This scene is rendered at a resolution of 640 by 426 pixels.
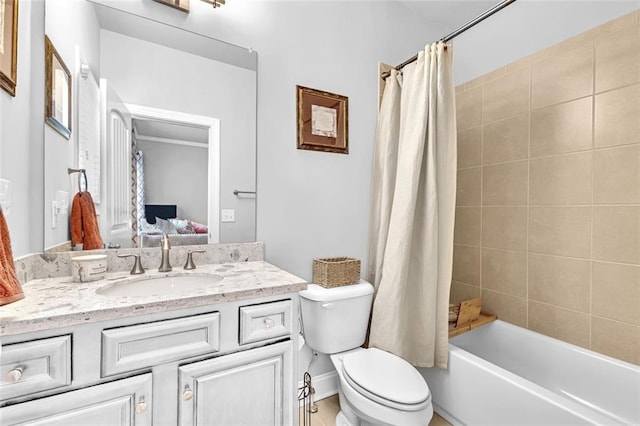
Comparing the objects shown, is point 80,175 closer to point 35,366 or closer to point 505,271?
point 35,366

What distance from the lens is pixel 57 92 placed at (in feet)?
3.95

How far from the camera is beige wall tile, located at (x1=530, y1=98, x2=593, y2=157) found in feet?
5.33

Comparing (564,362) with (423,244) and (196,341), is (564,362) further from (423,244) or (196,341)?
(196,341)

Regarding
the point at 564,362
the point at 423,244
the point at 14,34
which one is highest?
the point at 14,34

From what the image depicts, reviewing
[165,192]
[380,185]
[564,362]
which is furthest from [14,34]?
[564,362]

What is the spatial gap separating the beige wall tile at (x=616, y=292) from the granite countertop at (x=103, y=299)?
1.59 meters

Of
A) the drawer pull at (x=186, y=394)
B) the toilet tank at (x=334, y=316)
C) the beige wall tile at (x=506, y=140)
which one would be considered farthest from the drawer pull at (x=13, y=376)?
the beige wall tile at (x=506, y=140)

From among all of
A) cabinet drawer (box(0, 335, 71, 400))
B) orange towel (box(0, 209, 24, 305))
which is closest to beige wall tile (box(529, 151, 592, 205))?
cabinet drawer (box(0, 335, 71, 400))

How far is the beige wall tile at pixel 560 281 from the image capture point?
64.3 inches

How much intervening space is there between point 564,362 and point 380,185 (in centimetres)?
140

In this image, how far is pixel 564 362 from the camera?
5.37 feet

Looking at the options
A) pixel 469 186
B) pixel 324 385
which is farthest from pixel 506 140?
pixel 324 385

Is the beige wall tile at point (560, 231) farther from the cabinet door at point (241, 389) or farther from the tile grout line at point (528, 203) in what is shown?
the cabinet door at point (241, 389)

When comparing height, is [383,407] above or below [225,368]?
below
